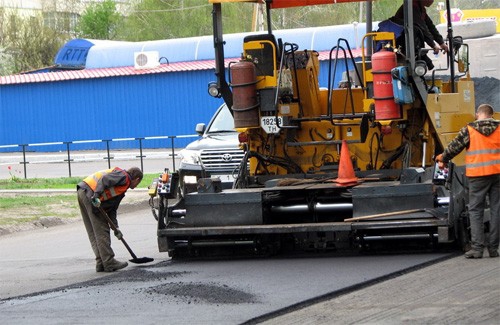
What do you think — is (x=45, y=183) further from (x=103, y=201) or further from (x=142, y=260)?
(x=103, y=201)

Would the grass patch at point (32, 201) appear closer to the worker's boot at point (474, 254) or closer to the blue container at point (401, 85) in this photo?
the blue container at point (401, 85)

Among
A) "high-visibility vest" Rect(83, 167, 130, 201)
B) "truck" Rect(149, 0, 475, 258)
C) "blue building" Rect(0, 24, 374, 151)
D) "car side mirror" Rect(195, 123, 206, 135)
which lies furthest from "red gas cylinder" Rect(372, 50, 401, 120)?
"blue building" Rect(0, 24, 374, 151)

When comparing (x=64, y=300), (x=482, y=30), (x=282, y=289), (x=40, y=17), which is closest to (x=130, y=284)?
(x=64, y=300)

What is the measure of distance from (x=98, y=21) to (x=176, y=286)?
214ft

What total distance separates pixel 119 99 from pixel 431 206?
113 feet

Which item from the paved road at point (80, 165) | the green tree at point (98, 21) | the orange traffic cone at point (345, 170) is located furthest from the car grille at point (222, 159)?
the green tree at point (98, 21)

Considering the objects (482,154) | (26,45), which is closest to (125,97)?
(26,45)

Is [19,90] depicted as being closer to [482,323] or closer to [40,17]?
[40,17]

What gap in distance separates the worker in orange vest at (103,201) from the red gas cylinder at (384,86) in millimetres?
2992

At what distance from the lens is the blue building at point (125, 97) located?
44.0 m

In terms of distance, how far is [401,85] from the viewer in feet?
41.7

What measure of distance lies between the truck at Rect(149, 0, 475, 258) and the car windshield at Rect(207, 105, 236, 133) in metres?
6.30

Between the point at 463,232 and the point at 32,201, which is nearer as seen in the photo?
the point at 463,232

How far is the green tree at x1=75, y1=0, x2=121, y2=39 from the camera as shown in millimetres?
74250
